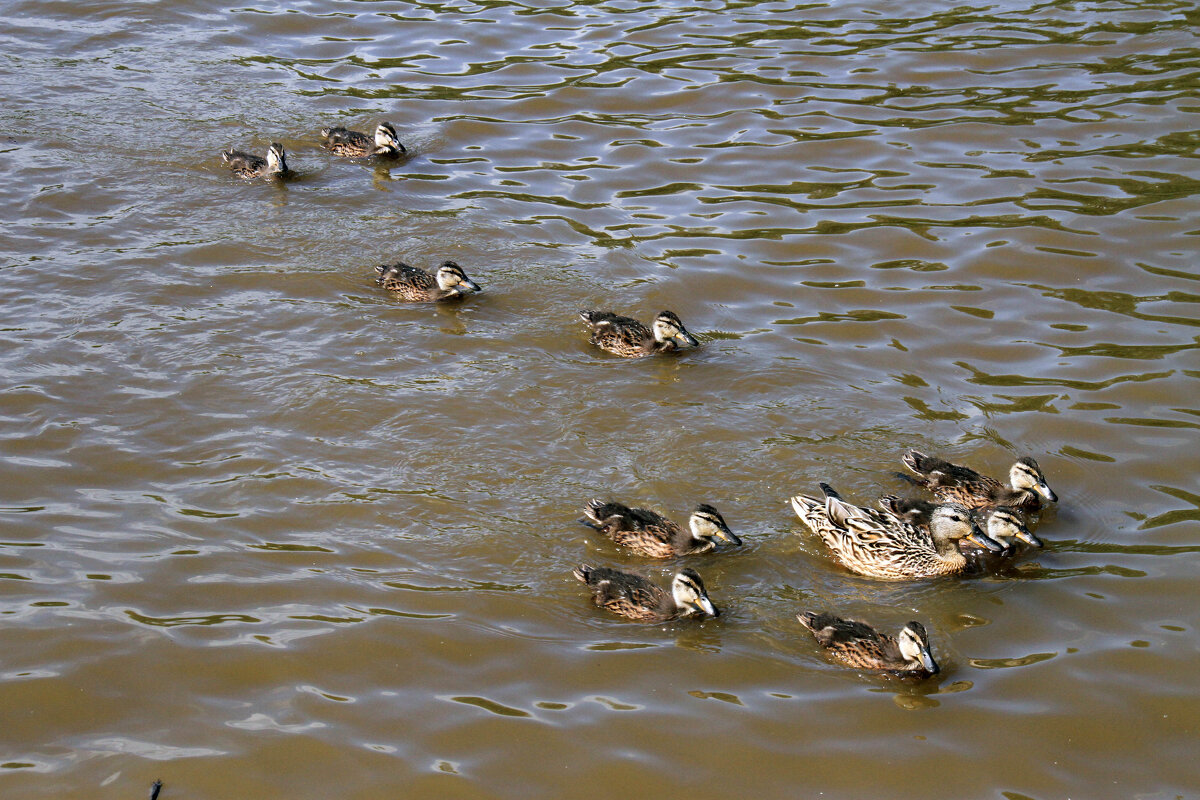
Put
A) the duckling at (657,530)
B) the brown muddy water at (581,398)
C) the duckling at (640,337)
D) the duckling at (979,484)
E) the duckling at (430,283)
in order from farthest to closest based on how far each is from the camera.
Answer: the duckling at (430,283) → the duckling at (640,337) → the duckling at (979,484) → the duckling at (657,530) → the brown muddy water at (581,398)

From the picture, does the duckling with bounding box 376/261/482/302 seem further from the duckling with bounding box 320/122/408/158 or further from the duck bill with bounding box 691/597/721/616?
the duck bill with bounding box 691/597/721/616

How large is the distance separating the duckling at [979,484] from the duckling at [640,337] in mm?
1944

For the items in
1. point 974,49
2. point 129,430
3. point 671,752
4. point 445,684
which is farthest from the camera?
point 974,49

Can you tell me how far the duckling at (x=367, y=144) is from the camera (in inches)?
437

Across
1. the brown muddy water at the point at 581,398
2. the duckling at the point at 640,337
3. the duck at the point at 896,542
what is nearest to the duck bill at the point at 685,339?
the duckling at the point at 640,337

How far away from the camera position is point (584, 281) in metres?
9.33

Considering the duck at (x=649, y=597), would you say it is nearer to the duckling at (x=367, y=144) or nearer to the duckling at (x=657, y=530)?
the duckling at (x=657, y=530)

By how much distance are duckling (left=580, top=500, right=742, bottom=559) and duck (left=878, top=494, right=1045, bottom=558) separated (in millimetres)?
1073

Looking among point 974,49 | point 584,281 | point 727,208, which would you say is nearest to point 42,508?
point 584,281

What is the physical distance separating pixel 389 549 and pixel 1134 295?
5974 mm

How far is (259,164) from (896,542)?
7.13 m

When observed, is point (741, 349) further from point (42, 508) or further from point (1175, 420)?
point (42, 508)

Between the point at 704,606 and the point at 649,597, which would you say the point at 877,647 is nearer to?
the point at 704,606

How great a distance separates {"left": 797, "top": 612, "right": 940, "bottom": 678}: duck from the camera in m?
5.47
